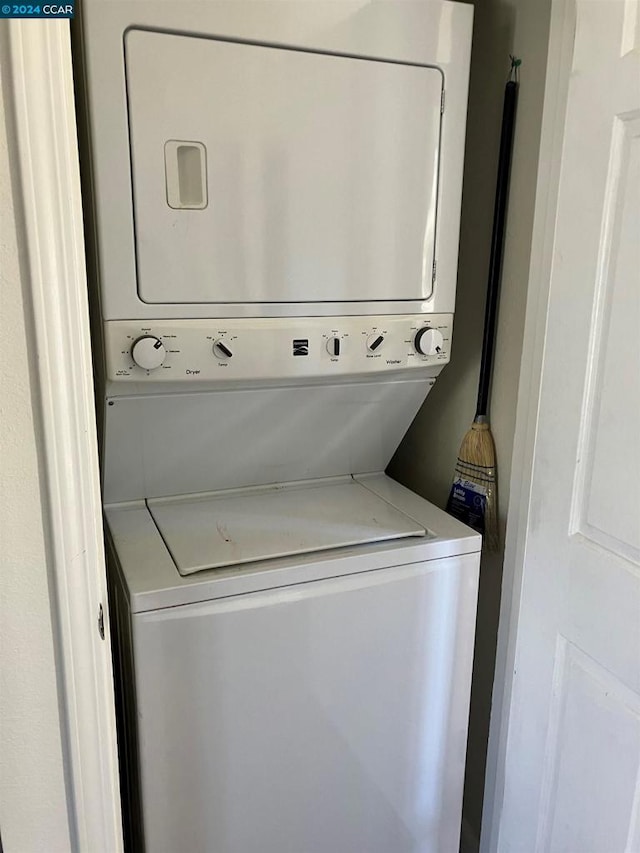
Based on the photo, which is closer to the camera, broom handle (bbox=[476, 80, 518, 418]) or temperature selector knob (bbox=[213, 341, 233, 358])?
temperature selector knob (bbox=[213, 341, 233, 358])

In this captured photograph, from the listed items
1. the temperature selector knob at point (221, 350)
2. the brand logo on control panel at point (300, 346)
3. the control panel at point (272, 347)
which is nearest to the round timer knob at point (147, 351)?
the control panel at point (272, 347)

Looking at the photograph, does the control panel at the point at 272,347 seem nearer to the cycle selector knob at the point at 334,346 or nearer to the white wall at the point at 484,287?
the cycle selector knob at the point at 334,346

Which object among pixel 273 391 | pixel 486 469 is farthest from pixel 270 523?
pixel 486 469

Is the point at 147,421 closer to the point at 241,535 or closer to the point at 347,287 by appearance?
the point at 241,535

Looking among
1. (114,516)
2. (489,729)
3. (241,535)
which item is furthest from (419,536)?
(114,516)

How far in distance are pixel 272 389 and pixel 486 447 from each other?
50 cm

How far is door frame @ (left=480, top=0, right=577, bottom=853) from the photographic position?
1.21m

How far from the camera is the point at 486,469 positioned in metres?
1.54

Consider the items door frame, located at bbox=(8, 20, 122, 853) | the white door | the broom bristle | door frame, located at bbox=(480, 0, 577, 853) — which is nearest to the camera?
door frame, located at bbox=(8, 20, 122, 853)

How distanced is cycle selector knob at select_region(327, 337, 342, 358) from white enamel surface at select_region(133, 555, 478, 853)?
0.44 metres

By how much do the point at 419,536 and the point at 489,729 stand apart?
517 millimetres

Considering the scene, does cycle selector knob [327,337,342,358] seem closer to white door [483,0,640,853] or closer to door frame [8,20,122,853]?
white door [483,0,640,853]

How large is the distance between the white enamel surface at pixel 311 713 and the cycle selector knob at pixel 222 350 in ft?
1.45

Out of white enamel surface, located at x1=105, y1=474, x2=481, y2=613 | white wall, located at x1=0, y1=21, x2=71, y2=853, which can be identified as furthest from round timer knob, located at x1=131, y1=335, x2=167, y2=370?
white wall, located at x1=0, y1=21, x2=71, y2=853
